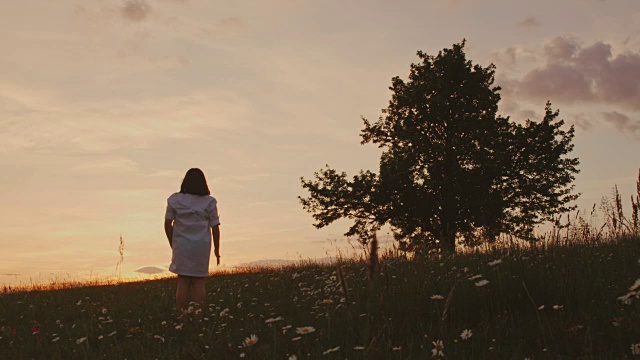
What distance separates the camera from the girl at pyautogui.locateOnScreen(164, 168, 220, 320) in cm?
938

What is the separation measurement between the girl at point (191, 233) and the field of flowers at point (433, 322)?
61cm

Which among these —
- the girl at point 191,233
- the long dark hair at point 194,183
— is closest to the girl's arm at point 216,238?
the girl at point 191,233

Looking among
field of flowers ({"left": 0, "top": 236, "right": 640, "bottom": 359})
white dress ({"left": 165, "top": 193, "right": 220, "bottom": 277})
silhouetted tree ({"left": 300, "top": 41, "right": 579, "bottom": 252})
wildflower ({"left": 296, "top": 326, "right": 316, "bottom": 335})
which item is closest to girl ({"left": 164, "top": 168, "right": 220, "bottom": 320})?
white dress ({"left": 165, "top": 193, "right": 220, "bottom": 277})

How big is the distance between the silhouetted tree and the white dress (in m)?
16.5

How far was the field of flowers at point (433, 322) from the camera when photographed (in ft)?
14.1

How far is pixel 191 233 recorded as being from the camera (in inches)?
373

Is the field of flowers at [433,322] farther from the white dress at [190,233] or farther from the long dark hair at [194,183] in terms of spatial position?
the long dark hair at [194,183]

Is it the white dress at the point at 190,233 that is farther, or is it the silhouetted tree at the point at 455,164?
the silhouetted tree at the point at 455,164

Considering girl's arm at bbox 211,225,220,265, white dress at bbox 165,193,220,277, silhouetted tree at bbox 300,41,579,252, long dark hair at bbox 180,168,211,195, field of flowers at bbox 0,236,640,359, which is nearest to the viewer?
field of flowers at bbox 0,236,640,359

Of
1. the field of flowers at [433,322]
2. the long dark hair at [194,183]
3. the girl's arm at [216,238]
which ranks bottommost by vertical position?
the field of flowers at [433,322]

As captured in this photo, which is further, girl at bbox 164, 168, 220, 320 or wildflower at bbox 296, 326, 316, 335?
girl at bbox 164, 168, 220, 320

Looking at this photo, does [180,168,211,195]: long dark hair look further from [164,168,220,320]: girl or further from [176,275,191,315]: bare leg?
[176,275,191,315]: bare leg

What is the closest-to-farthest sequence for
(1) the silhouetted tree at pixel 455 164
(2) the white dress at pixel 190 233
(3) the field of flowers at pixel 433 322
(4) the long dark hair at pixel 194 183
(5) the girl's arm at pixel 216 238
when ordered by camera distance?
(3) the field of flowers at pixel 433 322
(2) the white dress at pixel 190 233
(4) the long dark hair at pixel 194 183
(5) the girl's arm at pixel 216 238
(1) the silhouetted tree at pixel 455 164

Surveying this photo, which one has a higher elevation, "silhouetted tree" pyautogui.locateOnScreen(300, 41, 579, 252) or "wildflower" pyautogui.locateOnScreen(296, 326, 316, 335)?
"silhouetted tree" pyautogui.locateOnScreen(300, 41, 579, 252)
